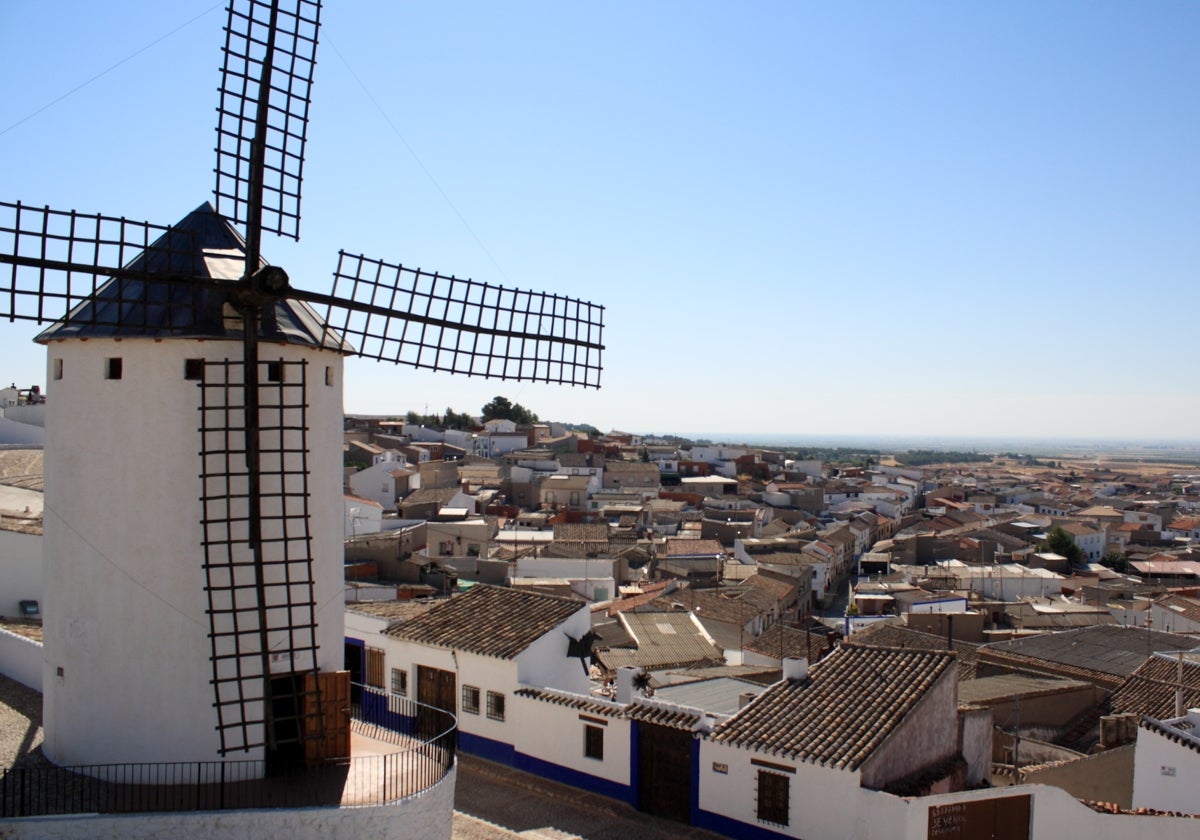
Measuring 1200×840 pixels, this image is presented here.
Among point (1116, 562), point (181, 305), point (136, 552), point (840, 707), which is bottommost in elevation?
point (1116, 562)

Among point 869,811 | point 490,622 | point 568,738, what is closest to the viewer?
point 869,811

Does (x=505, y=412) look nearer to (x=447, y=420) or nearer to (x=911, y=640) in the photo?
(x=447, y=420)

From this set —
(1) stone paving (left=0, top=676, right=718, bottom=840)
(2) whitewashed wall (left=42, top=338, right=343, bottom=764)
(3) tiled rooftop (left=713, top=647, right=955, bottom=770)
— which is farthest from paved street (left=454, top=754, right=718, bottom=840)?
(2) whitewashed wall (left=42, top=338, right=343, bottom=764)

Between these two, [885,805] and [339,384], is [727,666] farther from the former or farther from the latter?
[339,384]

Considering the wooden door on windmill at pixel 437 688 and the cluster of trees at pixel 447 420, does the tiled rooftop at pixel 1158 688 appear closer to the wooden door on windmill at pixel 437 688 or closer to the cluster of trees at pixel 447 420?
the wooden door on windmill at pixel 437 688

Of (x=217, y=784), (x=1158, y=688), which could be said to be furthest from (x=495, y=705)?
(x=1158, y=688)

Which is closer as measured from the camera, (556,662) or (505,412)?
(556,662)

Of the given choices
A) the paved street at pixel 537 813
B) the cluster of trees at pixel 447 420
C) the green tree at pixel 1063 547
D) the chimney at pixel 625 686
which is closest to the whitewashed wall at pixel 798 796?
the paved street at pixel 537 813

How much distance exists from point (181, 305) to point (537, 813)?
706cm

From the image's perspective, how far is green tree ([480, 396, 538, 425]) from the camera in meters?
86.1

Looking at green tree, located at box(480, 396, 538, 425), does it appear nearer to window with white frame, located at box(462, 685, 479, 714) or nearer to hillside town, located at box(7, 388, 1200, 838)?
hillside town, located at box(7, 388, 1200, 838)

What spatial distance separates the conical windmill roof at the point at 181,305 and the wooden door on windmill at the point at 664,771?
610 centimetres

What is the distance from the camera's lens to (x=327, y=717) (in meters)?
8.81

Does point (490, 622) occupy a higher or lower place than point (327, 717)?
lower
